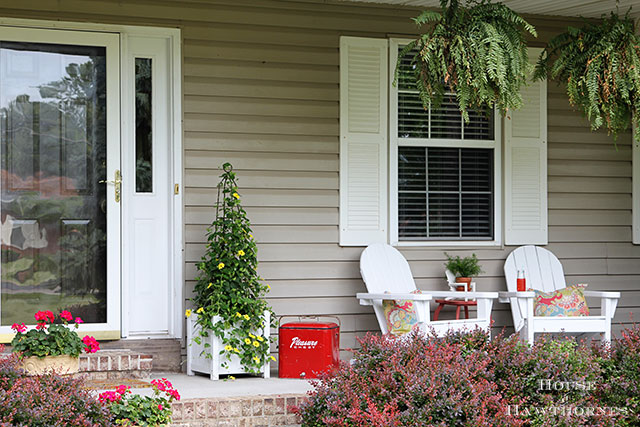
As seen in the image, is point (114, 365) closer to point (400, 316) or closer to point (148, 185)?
point (148, 185)

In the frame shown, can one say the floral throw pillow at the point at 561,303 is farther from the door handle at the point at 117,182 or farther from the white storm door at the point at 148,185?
the door handle at the point at 117,182

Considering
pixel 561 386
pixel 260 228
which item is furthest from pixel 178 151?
pixel 561 386

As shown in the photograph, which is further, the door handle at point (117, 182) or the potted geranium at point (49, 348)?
the door handle at point (117, 182)

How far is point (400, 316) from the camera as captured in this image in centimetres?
506

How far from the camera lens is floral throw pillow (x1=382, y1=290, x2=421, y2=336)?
502cm

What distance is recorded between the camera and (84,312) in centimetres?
505

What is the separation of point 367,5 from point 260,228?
5.64 feet

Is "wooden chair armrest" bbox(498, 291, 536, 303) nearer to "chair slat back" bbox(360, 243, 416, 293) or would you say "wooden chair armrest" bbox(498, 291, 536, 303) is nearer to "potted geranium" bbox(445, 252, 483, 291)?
"potted geranium" bbox(445, 252, 483, 291)

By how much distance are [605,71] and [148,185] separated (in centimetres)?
288

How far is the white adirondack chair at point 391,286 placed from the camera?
4957 millimetres

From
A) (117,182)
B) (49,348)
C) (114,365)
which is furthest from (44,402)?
(117,182)

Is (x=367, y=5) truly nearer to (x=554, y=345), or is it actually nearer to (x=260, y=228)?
(x=260, y=228)

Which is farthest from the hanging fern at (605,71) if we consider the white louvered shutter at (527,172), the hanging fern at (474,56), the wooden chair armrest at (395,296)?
the wooden chair armrest at (395,296)

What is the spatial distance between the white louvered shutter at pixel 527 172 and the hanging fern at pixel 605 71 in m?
0.93
